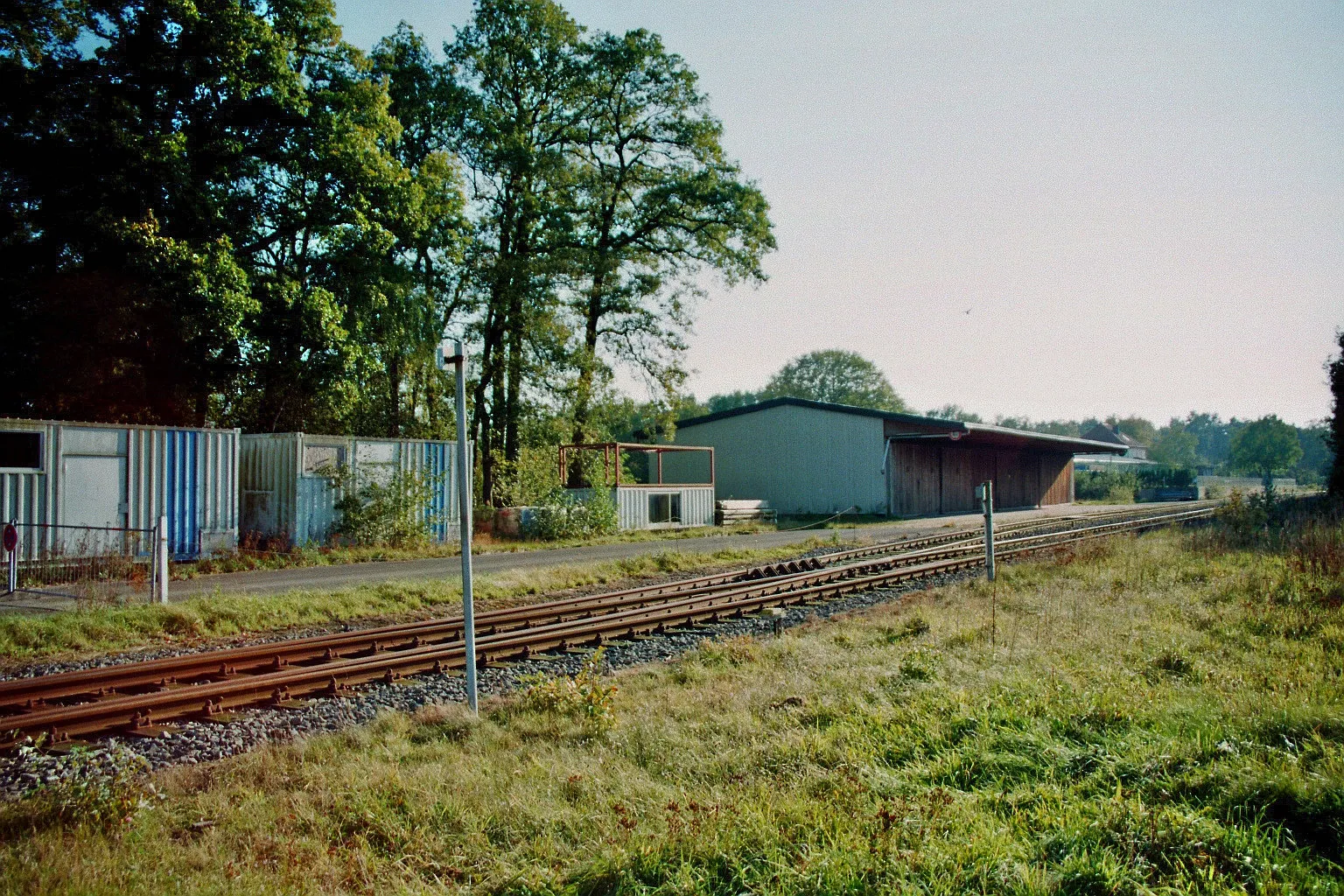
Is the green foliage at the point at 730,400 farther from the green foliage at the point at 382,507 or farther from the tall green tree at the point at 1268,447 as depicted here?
the green foliage at the point at 382,507

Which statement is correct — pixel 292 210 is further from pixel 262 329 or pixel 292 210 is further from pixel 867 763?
pixel 867 763

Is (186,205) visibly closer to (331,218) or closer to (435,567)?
(331,218)

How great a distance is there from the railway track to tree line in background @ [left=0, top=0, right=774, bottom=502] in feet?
42.4

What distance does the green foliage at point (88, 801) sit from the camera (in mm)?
Answer: 4504

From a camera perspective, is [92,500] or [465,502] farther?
[92,500]

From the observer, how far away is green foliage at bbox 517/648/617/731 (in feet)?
20.6

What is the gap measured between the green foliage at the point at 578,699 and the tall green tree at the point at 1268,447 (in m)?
105

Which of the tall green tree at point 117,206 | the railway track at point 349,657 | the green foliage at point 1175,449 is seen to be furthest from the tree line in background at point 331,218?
the green foliage at point 1175,449

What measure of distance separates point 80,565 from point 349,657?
7.14 metres

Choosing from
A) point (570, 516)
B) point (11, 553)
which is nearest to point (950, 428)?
point (570, 516)

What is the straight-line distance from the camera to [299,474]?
18.8 m

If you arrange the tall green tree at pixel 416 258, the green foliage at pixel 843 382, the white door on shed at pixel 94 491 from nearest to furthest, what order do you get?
1. the white door on shed at pixel 94 491
2. the tall green tree at pixel 416 258
3. the green foliage at pixel 843 382

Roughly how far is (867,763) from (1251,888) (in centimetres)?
199

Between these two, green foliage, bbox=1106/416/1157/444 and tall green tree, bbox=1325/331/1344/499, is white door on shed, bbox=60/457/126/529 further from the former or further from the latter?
green foliage, bbox=1106/416/1157/444
